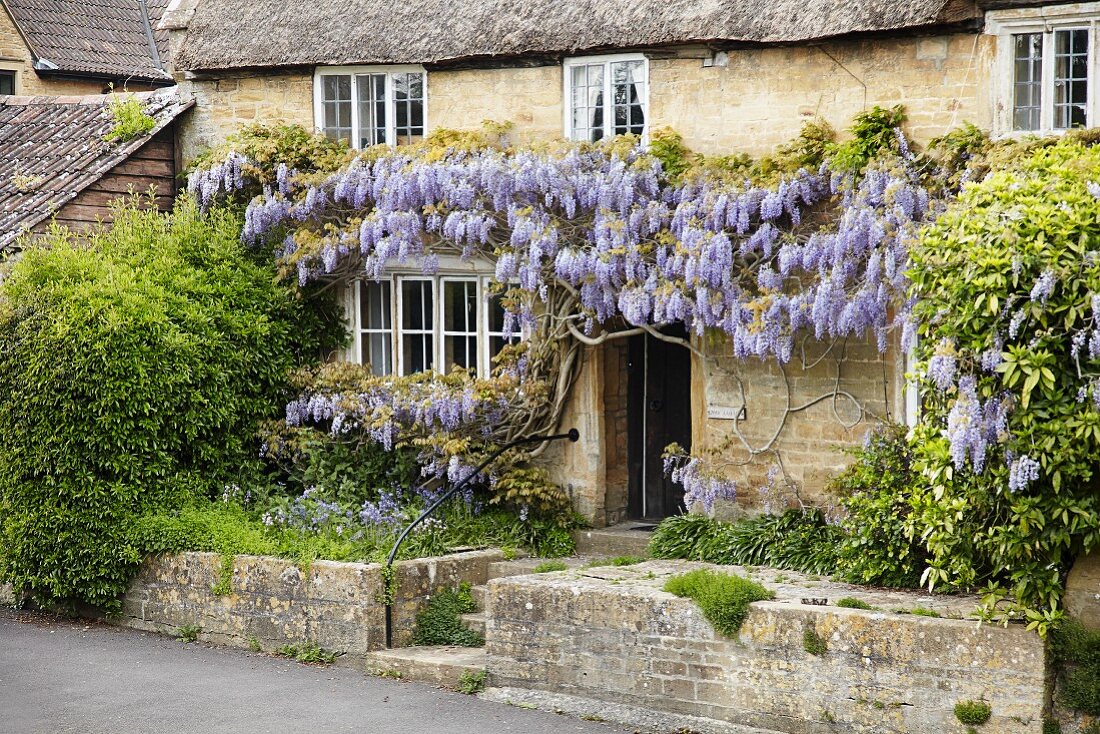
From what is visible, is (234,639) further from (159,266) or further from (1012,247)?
(1012,247)

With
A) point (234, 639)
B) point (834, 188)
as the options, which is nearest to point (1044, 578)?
point (834, 188)

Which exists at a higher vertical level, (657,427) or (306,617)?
(657,427)

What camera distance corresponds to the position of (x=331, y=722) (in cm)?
992

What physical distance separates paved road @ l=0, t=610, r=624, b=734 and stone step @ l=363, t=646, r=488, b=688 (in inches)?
5.1

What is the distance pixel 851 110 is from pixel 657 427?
3.50 metres

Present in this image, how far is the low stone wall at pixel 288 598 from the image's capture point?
11.4 m

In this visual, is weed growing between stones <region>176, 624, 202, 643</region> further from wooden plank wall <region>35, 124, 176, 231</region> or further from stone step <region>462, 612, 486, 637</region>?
wooden plank wall <region>35, 124, 176, 231</region>

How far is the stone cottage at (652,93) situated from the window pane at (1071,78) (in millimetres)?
14

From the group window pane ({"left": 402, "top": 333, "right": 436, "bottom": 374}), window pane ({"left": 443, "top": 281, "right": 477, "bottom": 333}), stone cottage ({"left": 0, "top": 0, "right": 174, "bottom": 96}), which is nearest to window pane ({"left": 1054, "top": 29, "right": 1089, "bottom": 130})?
window pane ({"left": 443, "top": 281, "right": 477, "bottom": 333})

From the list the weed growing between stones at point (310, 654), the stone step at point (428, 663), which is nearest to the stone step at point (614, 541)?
the stone step at point (428, 663)

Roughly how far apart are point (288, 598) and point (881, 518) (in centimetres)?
464

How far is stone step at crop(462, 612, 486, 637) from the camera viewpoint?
11562mm

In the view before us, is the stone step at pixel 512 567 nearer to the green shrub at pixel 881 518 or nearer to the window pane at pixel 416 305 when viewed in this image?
the green shrub at pixel 881 518

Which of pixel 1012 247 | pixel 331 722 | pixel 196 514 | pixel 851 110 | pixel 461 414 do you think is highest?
pixel 851 110
